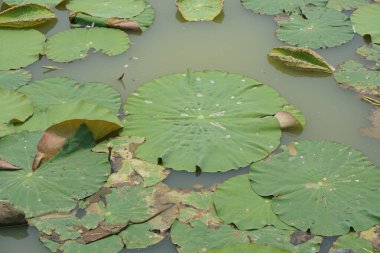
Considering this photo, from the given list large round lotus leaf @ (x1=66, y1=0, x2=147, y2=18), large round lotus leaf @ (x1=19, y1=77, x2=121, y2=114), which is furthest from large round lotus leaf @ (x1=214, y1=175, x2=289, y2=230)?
large round lotus leaf @ (x1=66, y1=0, x2=147, y2=18)

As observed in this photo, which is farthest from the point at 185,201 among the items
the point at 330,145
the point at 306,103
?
the point at 306,103

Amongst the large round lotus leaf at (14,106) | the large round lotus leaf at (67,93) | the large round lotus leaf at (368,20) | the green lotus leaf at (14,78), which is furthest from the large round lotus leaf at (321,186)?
the green lotus leaf at (14,78)

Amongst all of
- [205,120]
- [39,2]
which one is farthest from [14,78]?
[205,120]

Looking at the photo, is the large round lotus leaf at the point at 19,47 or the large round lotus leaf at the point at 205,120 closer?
the large round lotus leaf at the point at 205,120

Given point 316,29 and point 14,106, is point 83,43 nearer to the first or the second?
point 14,106

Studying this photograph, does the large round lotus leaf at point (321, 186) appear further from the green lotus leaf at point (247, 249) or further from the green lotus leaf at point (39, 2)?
the green lotus leaf at point (39, 2)

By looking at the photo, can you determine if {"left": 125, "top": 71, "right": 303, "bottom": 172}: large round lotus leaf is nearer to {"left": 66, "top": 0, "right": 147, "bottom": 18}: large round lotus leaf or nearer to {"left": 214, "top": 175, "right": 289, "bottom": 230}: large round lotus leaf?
{"left": 214, "top": 175, "right": 289, "bottom": 230}: large round lotus leaf

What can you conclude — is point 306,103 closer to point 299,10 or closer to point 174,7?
point 299,10
